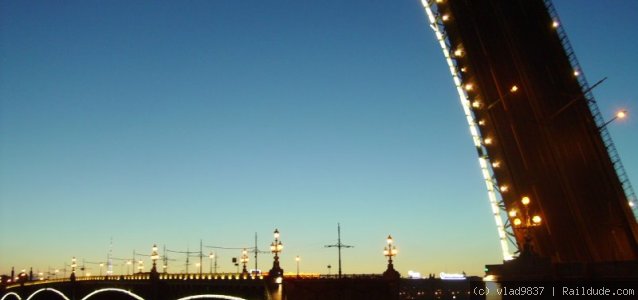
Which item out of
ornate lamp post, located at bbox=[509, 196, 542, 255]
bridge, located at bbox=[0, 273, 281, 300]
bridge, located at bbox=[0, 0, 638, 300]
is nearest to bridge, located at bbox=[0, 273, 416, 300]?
bridge, located at bbox=[0, 273, 281, 300]

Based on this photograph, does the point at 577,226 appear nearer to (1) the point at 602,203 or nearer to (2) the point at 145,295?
(1) the point at 602,203

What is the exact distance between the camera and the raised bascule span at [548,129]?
2125 cm

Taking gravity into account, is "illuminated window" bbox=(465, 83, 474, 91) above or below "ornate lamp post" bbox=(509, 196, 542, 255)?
above

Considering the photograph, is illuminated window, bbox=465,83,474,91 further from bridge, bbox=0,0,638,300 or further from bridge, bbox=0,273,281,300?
bridge, bbox=0,273,281,300

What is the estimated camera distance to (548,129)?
21.2m

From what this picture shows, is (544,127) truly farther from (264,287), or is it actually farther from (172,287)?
(172,287)

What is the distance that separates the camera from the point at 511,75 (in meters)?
22.0

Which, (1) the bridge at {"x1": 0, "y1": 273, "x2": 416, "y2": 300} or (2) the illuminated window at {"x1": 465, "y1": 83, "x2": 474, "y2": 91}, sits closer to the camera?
(2) the illuminated window at {"x1": 465, "y1": 83, "x2": 474, "y2": 91}

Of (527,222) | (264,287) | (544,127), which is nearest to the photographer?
(527,222)

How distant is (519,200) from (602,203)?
3330 mm

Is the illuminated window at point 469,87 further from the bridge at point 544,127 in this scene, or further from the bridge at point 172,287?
the bridge at point 172,287

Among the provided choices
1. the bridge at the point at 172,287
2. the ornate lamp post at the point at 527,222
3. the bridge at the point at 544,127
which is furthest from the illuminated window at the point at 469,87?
the bridge at the point at 172,287

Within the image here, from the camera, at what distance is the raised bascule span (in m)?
21.2

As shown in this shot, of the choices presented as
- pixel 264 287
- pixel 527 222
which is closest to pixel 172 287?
pixel 264 287
